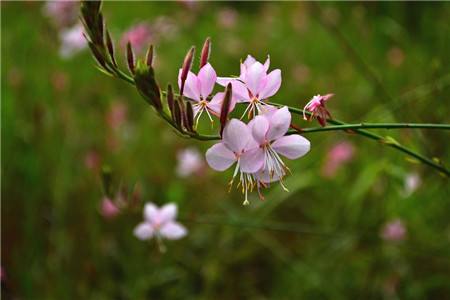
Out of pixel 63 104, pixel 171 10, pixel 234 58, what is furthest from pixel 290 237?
pixel 171 10

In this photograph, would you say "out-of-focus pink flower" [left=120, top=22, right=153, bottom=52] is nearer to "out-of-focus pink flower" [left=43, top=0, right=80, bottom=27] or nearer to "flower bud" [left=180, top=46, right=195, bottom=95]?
"out-of-focus pink flower" [left=43, top=0, right=80, bottom=27]

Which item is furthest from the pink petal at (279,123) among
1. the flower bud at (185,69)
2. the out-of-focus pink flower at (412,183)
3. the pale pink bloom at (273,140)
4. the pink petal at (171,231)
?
the out-of-focus pink flower at (412,183)

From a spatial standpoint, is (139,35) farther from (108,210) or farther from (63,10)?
(108,210)

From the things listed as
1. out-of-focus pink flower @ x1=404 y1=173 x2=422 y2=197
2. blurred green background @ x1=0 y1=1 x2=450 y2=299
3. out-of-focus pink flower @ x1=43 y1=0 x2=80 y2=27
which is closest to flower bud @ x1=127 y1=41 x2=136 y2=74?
blurred green background @ x1=0 y1=1 x2=450 y2=299

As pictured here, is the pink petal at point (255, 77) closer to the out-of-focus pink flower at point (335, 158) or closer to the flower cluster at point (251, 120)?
the flower cluster at point (251, 120)

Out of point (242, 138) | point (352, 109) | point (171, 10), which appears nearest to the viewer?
point (242, 138)

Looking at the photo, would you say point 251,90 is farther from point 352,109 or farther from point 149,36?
point 352,109
